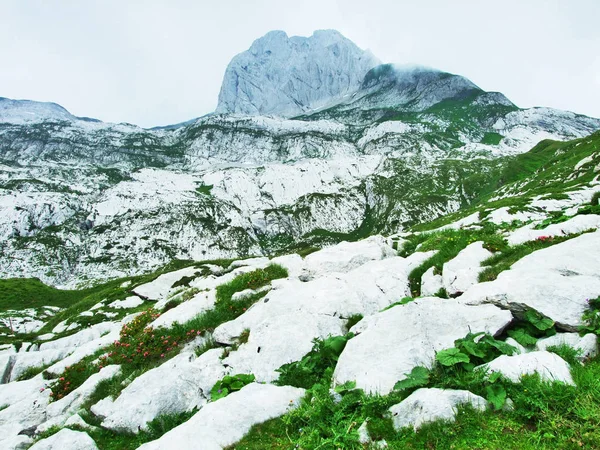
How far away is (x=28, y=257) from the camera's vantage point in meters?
199

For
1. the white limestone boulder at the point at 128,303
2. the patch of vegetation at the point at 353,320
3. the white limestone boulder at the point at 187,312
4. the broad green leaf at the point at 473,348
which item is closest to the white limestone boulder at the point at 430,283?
the patch of vegetation at the point at 353,320

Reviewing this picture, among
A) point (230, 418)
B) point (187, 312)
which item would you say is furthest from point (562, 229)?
point (187, 312)

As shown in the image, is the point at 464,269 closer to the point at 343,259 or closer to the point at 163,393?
the point at 343,259

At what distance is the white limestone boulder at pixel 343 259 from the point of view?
1782 cm

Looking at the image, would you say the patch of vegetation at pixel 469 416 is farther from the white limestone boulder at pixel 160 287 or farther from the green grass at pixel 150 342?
the white limestone boulder at pixel 160 287

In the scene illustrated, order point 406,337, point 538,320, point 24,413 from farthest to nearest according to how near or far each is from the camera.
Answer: point 24,413 → point 406,337 → point 538,320

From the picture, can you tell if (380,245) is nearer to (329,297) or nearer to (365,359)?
(329,297)

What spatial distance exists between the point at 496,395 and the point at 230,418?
5.42 metres

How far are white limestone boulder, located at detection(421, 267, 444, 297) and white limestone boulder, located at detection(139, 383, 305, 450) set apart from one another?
6.56m

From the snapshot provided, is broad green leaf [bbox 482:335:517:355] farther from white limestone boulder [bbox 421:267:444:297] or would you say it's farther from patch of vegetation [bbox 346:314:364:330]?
patch of vegetation [bbox 346:314:364:330]

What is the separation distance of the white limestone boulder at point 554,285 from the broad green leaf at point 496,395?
10.6 feet

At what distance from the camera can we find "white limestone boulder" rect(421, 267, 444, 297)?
1189 cm

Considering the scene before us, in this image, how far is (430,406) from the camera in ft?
18.4

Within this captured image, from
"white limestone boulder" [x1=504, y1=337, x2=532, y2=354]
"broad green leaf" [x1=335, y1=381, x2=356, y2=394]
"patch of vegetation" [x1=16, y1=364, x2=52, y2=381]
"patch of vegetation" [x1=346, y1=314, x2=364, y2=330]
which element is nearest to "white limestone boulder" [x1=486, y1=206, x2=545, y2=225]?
"patch of vegetation" [x1=346, y1=314, x2=364, y2=330]
